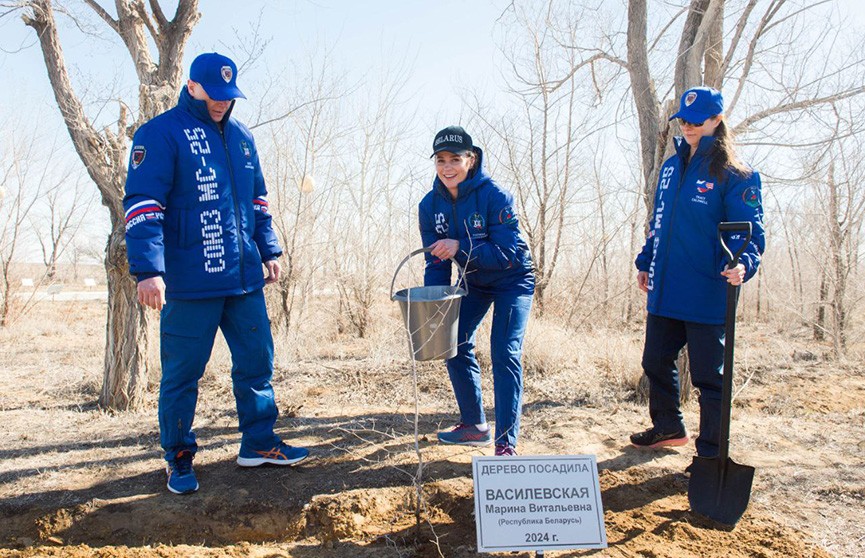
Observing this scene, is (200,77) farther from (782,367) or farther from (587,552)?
(782,367)

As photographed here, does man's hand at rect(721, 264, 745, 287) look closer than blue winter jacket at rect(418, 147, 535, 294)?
Yes

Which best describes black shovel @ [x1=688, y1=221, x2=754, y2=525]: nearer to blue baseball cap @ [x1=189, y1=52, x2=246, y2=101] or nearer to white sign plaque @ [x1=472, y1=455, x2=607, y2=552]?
white sign plaque @ [x1=472, y1=455, x2=607, y2=552]

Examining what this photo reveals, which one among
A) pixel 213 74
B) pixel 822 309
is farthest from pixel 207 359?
pixel 822 309

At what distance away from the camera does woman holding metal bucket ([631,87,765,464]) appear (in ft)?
10.0

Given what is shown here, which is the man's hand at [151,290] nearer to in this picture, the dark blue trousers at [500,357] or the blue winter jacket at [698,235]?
the dark blue trousers at [500,357]

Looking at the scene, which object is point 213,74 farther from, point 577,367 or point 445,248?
point 577,367

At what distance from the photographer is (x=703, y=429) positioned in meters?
3.16

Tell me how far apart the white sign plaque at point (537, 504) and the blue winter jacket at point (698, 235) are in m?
1.22

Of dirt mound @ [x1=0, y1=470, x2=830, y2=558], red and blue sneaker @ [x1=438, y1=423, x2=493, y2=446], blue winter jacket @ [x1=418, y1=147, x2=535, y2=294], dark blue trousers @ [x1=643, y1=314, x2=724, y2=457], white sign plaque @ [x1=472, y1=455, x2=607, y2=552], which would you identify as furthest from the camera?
red and blue sneaker @ [x1=438, y1=423, x2=493, y2=446]

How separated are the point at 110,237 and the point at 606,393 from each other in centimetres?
397

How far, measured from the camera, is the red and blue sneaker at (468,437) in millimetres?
3615

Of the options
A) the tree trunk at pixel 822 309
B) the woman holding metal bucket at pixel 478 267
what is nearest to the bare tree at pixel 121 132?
the woman holding metal bucket at pixel 478 267

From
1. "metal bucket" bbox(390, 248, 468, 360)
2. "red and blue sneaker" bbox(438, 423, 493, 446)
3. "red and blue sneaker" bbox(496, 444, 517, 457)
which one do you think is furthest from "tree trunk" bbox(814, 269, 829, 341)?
"metal bucket" bbox(390, 248, 468, 360)

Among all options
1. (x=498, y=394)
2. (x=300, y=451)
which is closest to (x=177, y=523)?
(x=300, y=451)
